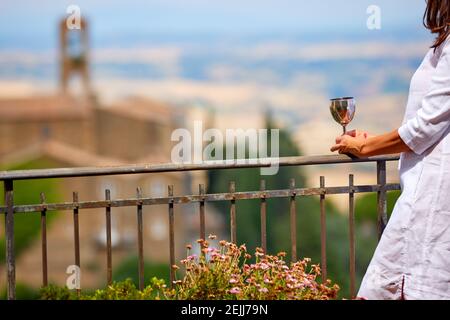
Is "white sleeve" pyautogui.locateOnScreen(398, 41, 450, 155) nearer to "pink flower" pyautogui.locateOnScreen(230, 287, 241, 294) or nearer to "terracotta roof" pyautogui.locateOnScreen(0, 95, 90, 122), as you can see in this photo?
"pink flower" pyautogui.locateOnScreen(230, 287, 241, 294)

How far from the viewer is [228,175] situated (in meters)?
63.0

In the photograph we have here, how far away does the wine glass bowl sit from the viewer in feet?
11.7

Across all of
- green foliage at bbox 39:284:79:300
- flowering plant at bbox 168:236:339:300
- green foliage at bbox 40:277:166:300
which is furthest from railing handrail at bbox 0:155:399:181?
green foliage at bbox 39:284:79:300

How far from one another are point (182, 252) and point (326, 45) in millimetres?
28429

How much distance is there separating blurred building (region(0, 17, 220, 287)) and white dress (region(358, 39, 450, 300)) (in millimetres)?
56836

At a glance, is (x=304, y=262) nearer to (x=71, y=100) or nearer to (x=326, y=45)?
(x=71, y=100)

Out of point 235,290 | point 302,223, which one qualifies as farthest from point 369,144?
point 302,223

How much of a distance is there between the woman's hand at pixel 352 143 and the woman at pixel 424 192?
0.89 feet

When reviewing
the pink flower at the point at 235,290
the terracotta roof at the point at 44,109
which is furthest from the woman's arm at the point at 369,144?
the terracotta roof at the point at 44,109

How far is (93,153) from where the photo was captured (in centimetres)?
6775

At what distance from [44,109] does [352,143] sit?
67720 millimetres

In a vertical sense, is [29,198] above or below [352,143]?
below

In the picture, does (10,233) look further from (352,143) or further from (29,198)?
(29,198)

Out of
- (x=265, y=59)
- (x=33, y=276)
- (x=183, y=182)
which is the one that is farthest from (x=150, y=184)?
(x=265, y=59)
